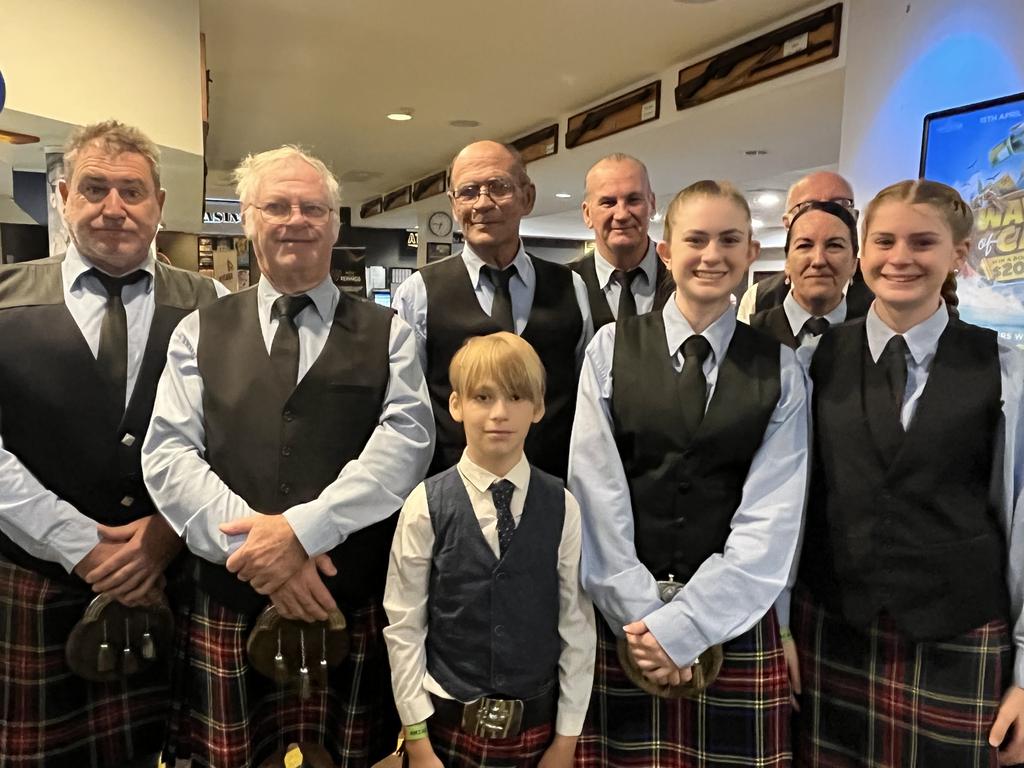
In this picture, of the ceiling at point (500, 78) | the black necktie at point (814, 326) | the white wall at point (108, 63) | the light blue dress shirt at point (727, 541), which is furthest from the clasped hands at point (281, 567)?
the ceiling at point (500, 78)

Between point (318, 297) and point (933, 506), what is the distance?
4.36 feet

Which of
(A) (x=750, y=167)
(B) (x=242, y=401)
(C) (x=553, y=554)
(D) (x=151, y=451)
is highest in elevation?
(A) (x=750, y=167)

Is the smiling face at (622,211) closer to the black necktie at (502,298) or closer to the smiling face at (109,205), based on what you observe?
the black necktie at (502,298)

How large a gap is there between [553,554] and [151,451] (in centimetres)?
86

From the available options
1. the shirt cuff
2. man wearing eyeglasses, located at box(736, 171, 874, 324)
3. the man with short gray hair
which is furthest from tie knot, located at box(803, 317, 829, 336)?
the man with short gray hair

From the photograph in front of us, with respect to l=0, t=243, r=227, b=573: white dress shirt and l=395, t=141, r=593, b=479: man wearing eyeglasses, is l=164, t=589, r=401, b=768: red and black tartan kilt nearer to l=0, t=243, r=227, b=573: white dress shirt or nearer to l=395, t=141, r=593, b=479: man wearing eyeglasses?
l=0, t=243, r=227, b=573: white dress shirt

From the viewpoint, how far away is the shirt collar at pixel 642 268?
2.31 meters

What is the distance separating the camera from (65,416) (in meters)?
1.69

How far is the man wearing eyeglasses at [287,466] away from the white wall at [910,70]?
2.38m

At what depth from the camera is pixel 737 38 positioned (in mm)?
4086

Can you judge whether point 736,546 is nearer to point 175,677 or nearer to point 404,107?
point 175,677

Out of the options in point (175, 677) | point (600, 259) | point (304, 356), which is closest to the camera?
point (304, 356)

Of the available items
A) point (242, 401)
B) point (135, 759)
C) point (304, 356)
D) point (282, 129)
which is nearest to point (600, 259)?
point (304, 356)

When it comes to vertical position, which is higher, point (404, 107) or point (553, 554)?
point (404, 107)
